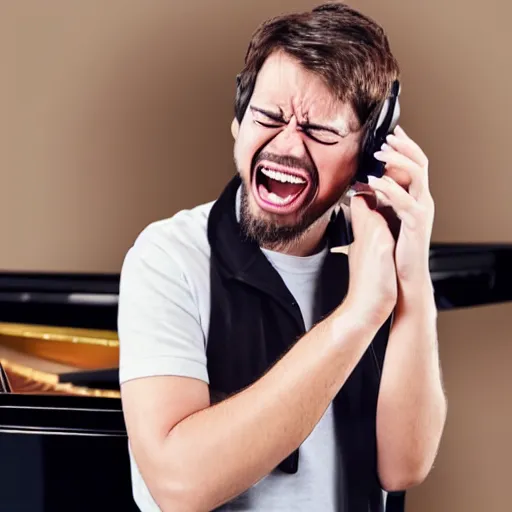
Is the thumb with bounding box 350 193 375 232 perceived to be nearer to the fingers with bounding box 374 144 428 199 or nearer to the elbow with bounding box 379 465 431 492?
the fingers with bounding box 374 144 428 199

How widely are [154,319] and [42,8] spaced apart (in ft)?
2.60

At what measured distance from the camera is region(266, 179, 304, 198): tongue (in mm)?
1287

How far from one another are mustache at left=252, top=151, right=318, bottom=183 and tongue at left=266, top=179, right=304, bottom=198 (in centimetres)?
3

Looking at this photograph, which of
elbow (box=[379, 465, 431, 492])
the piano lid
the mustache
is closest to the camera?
the mustache

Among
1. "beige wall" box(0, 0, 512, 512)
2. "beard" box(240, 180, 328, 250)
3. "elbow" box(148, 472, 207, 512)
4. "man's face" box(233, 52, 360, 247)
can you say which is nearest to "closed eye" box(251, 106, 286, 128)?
"man's face" box(233, 52, 360, 247)

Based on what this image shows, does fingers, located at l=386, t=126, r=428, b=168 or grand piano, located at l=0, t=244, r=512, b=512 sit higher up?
fingers, located at l=386, t=126, r=428, b=168

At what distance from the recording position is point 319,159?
1.28 meters

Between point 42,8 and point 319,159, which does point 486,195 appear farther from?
point 42,8

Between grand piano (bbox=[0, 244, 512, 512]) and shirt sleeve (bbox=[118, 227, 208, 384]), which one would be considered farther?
grand piano (bbox=[0, 244, 512, 512])

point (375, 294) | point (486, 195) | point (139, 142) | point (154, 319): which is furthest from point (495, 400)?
point (139, 142)

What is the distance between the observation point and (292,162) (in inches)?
49.9

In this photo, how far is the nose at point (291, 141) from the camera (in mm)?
1264

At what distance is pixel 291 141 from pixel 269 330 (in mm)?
325

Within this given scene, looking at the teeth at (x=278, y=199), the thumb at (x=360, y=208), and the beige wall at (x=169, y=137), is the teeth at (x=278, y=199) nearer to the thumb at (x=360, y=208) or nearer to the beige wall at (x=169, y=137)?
the thumb at (x=360, y=208)
